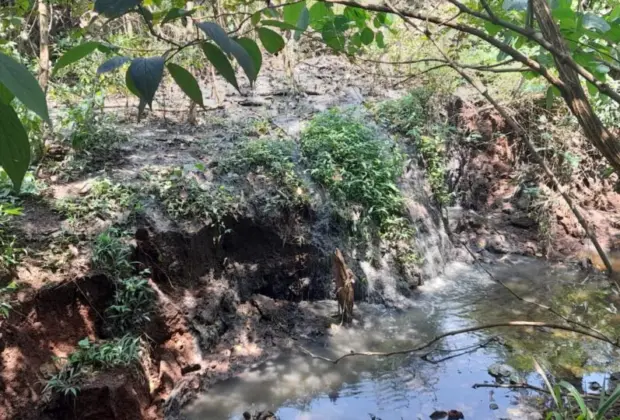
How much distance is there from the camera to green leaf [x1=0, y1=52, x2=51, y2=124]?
1.43ft

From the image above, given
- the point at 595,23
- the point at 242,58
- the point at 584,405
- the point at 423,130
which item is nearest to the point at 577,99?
the point at 595,23

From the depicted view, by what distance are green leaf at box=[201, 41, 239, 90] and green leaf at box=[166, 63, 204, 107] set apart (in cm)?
4

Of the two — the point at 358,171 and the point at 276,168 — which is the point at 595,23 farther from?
the point at 358,171

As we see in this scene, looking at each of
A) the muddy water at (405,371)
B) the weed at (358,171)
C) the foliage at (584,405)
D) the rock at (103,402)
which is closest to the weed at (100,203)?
the rock at (103,402)

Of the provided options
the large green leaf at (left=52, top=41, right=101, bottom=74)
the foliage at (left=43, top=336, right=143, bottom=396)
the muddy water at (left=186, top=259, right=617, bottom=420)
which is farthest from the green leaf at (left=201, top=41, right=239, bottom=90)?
the foliage at (left=43, top=336, right=143, bottom=396)

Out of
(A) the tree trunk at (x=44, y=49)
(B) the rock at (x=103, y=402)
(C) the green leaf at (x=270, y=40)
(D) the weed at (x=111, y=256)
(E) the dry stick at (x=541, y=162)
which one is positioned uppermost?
(A) the tree trunk at (x=44, y=49)

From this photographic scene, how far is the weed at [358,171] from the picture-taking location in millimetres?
5676

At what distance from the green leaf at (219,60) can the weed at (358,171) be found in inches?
195

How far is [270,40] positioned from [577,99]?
678 millimetres

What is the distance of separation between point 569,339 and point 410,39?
5096 mm

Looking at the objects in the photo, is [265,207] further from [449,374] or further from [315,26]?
[315,26]

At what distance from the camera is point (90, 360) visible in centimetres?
346

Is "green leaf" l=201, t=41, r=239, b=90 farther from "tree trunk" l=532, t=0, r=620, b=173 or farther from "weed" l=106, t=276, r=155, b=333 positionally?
"weed" l=106, t=276, r=155, b=333

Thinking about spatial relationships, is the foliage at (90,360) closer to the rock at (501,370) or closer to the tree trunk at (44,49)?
the tree trunk at (44,49)
